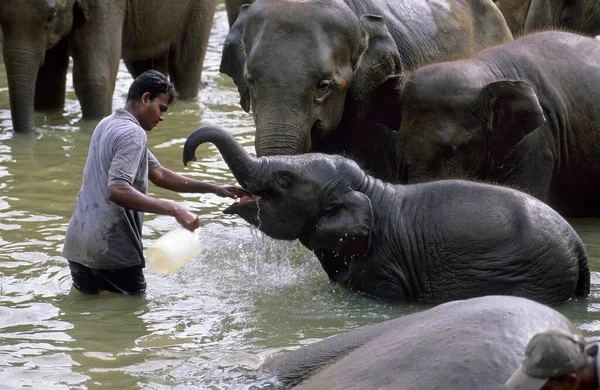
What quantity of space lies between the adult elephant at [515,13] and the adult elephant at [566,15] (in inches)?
30.5

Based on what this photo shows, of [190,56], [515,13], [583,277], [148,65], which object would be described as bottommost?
[148,65]

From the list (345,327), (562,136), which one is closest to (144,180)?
(345,327)

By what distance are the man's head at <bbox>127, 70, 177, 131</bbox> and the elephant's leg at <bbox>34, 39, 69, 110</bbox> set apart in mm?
6183

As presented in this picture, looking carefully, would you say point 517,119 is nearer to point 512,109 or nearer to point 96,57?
point 512,109

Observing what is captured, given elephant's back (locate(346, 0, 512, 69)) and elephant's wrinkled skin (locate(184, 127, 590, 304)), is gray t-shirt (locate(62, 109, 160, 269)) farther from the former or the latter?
elephant's back (locate(346, 0, 512, 69))

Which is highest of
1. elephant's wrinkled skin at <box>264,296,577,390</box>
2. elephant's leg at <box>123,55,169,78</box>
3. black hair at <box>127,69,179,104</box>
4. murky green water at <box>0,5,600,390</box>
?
black hair at <box>127,69,179,104</box>

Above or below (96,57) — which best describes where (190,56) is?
below

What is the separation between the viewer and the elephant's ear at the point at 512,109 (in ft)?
26.9

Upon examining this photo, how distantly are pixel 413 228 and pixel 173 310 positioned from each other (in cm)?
133

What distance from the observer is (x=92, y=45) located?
12.8m

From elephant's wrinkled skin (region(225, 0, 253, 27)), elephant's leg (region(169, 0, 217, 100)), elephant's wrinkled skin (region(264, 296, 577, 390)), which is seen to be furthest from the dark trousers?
elephant's wrinkled skin (region(225, 0, 253, 27))

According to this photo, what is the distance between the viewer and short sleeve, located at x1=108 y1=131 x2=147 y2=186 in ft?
23.2

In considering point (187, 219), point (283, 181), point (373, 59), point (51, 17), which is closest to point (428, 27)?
point (373, 59)

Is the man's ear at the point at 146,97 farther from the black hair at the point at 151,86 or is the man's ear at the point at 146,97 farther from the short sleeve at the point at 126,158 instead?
the short sleeve at the point at 126,158
